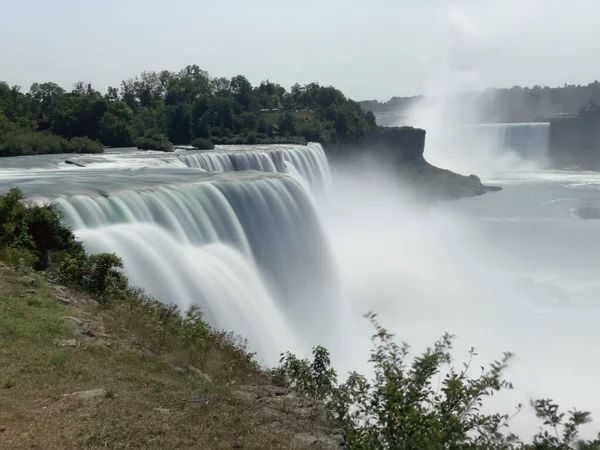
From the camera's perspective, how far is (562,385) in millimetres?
16125

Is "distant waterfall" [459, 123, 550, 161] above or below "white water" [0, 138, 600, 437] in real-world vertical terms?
below

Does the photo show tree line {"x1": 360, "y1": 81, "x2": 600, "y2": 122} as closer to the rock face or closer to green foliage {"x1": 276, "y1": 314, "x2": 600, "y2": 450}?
the rock face

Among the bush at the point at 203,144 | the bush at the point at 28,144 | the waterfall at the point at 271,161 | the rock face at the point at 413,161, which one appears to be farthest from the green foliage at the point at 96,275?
the rock face at the point at 413,161

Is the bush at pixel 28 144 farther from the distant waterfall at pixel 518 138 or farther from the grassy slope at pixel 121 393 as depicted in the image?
the distant waterfall at pixel 518 138

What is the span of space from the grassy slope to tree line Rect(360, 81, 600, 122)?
93.9m

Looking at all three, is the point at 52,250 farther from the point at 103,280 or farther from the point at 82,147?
the point at 82,147

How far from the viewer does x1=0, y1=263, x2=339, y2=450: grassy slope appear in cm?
538

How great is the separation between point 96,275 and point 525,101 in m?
119

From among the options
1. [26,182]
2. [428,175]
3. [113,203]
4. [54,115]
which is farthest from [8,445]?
[428,175]

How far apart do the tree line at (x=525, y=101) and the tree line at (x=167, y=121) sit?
4243 cm

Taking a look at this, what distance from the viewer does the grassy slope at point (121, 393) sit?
538 cm

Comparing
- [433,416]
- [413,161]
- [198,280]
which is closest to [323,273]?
[198,280]

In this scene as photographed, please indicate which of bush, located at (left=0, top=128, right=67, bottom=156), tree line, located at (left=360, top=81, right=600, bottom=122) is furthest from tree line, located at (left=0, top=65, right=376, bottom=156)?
tree line, located at (left=360, top=81, right=600, bottom=122)

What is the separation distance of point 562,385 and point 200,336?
11.0 m
